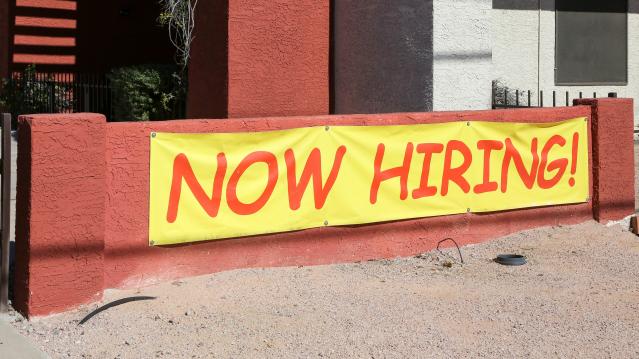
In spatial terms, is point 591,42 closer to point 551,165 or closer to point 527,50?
point 527,50

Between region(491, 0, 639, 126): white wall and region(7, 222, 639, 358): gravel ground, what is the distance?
27.6 feet

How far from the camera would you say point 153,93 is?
18.2 meters

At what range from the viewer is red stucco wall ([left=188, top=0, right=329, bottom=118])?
13211mm

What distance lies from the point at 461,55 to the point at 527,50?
4457 millimetres

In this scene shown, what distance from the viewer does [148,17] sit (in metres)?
23.5

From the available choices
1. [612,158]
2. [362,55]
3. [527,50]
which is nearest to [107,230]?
[612,158]

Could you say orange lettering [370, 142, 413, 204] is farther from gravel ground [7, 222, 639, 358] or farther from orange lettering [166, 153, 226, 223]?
orange lettering [166, 153, 226, 223]

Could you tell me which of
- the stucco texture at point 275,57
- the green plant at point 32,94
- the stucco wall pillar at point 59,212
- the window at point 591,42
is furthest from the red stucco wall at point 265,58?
the green plant at point 32,94

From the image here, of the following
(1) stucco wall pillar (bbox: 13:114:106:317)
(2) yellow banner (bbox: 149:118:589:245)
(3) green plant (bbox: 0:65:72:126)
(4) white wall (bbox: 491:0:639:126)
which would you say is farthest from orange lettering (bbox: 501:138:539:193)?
(3) green plant (bbox: 0:65:72:126)

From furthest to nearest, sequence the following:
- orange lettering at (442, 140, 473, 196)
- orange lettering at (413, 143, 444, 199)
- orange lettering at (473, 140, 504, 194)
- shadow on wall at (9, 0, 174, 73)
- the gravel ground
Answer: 1. shadow on wall at (9, 0, 174, 73)
2. orange lettering at (473, 140, 504, 194)
3. orange lettering at (442, 140, 473, 196)
4. orange lettering at (413, 143, 444, 199)
5. the gravel ground

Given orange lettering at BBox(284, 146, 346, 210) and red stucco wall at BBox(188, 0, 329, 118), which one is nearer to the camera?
orange lettering at BBox(284, 146, 346, 210)

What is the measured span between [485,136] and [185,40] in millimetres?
7223

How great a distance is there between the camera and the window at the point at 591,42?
57.6ft

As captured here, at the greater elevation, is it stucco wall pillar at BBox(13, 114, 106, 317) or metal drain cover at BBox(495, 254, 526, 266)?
stucco wall pillar at BBox(13, 114, 106, 317)
